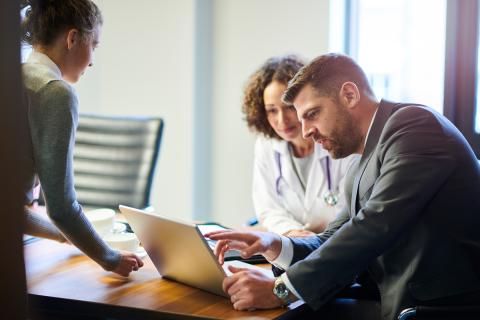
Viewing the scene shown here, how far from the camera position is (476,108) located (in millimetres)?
2900

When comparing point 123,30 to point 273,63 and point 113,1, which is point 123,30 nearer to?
point 113,1

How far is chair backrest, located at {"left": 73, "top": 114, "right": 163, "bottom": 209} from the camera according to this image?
2588 millimetres

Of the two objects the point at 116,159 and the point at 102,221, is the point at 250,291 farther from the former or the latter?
the point at 116,159

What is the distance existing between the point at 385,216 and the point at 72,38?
35.4 inches

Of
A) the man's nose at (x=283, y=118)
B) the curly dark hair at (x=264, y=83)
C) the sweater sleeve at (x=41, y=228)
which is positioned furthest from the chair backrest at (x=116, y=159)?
the sweater sleeve at (x=41, y=228)

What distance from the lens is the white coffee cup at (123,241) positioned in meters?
1.74

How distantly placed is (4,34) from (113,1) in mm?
3326

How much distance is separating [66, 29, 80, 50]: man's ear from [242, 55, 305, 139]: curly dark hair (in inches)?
43.1

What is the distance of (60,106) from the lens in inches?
55.7

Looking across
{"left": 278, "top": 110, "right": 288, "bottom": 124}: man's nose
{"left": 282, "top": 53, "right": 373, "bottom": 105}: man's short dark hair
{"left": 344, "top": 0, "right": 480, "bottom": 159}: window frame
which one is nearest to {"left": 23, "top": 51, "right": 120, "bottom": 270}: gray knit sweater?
{"left": 282, "top": 53, "right": 373, "bottom": 105}: man's short dark hair

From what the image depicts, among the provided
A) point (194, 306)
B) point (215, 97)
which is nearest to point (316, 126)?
point (194, 306)

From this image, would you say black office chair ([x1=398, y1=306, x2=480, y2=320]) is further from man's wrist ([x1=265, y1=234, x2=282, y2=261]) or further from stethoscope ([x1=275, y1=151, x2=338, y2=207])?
stethoscope ([x1=275, y1=151, x2=338, y2=207])

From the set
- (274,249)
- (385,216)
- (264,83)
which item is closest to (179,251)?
(274,249)

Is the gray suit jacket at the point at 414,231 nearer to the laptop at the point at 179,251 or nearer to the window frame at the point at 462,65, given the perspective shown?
the laptop at the point at 179,251
